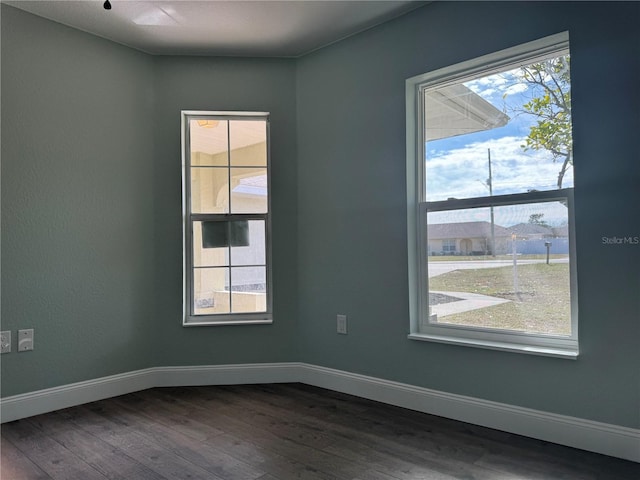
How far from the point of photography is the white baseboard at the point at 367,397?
2.15 m

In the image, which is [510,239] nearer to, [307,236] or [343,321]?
[343,321]

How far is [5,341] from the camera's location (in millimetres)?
2678

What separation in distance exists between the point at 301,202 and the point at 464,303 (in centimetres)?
147

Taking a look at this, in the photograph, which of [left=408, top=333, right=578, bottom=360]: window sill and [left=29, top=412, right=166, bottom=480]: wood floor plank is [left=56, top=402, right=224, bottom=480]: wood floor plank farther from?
[left=408, top=333, right=578, bottom=360]: window sill

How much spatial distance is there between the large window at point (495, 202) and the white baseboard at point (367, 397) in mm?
357

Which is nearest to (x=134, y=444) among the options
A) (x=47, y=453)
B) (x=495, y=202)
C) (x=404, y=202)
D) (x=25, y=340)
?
(x=47, y=453)

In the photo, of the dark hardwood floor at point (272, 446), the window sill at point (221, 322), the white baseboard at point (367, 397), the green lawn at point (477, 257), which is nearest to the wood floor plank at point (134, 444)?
the dark hardwood floor at point (272, 446)

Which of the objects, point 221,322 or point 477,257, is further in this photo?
point 221,322

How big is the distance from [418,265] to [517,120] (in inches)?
41.5

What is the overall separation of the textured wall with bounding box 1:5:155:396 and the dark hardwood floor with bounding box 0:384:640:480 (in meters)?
0.44

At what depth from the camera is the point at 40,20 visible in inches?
113

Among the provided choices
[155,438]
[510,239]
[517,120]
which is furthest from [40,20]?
[510,239]

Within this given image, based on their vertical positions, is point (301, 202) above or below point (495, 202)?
above

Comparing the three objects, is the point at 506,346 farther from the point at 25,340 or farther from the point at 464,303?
the point at 25,340
